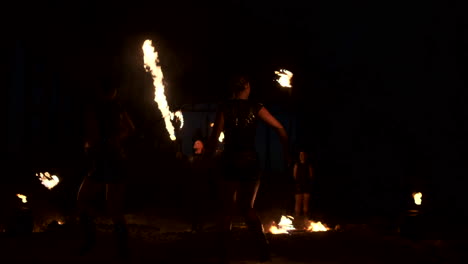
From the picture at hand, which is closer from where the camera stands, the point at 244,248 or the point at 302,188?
the point at 244,248

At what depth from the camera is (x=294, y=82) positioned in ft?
51.2

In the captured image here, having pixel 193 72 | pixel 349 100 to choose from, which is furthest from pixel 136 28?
pixel 349 100

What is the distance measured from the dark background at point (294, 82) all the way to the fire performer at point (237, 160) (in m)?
7.33

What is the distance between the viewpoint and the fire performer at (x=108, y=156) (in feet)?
20.4

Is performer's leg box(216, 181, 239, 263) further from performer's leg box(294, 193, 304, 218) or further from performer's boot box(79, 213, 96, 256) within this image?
performer's leg box(294, 193, 304, 218)

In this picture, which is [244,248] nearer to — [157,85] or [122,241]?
[122,241]

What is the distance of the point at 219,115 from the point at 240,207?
1.02 meters

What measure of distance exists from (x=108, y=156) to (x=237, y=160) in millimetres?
1402

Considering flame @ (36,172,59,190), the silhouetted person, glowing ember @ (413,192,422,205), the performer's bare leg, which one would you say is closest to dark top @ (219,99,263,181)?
the performer's bare leg

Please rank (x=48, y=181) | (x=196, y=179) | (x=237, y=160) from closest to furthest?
1. (x=237, y=160)
2. (x=48, y=181)
3. (x=196, y=179)

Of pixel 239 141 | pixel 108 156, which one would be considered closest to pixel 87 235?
pixel 108 156

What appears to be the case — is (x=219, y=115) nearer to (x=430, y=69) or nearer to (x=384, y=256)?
(x=384, y=256)

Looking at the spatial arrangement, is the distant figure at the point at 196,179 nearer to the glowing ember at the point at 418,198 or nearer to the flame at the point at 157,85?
the flame at the point at 157,85

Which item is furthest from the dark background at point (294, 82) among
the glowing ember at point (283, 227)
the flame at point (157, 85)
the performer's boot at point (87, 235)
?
the performer's boot at point (87, 235)
